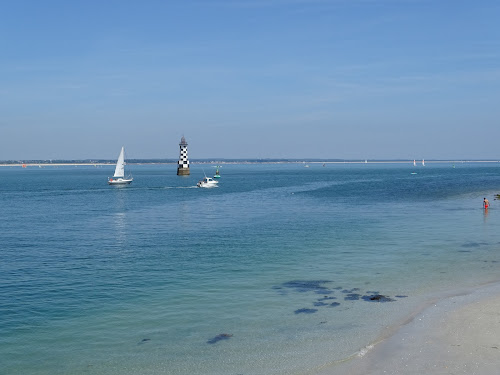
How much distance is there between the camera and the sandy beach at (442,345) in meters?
15.8

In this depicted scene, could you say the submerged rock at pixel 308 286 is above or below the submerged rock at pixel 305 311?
above

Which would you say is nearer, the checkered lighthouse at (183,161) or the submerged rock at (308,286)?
the submerged rock at (308,286)

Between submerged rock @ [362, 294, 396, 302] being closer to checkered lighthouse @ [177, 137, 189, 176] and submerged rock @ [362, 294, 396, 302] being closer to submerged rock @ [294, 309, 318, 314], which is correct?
submerged rock @ [294, 309, 318, 314]

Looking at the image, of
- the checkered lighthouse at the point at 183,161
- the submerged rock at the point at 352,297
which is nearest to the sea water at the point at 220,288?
the submerged rock at the point at 352,297

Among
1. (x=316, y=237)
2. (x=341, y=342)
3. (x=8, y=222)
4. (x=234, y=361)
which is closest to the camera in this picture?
(x=234, y=361)

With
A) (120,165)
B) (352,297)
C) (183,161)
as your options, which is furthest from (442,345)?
(183,161)

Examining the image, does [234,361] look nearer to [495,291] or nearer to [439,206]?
[495,291]

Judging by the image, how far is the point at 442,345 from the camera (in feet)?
57.7

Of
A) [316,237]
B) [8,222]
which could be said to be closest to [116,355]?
[316,237]

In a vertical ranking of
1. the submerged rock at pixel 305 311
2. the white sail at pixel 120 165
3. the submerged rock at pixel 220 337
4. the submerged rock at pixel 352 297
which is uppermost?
the white sail at pixel 120 165

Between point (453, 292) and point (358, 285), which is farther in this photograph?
point (358, 285)

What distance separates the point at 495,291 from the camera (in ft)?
79.3

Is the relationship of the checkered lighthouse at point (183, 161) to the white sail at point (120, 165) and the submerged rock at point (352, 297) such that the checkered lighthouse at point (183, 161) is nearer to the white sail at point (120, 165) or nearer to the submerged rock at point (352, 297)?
the white sail at point (120, 165)

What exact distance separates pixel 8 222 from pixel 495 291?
48.6 metres
